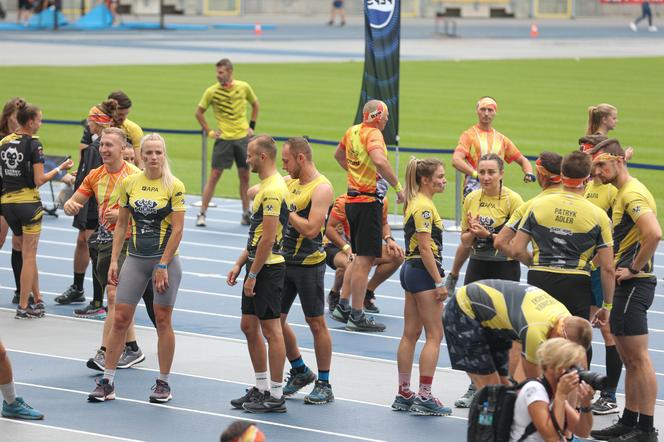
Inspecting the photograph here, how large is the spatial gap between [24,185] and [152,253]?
2.95 meters

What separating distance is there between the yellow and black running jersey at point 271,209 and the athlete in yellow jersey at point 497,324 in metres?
1.80

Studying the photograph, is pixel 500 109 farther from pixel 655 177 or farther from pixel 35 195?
pixel 35 195

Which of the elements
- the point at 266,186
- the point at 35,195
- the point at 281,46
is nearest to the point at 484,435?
the point at 266,186

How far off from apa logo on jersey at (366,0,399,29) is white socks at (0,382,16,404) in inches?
344

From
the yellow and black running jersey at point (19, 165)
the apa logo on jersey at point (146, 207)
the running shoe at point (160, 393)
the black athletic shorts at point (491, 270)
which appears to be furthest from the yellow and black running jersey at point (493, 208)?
the yellow and black running jersey at point (19, 165)

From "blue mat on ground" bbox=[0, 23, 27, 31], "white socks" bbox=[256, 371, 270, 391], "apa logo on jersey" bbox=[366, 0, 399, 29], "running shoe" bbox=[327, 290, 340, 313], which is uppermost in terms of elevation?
"apa logo on jersey" bbox=[366, 0, 399, 29]

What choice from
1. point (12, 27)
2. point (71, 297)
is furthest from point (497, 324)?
point (12, 27)

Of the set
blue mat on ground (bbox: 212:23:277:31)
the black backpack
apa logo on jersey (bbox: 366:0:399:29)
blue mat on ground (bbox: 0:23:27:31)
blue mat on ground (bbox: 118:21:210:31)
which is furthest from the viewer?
blue mat on ground (bbox: 212:23:277:31)

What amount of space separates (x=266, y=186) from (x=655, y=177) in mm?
13680

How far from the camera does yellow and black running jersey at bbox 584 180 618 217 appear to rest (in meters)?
9.66

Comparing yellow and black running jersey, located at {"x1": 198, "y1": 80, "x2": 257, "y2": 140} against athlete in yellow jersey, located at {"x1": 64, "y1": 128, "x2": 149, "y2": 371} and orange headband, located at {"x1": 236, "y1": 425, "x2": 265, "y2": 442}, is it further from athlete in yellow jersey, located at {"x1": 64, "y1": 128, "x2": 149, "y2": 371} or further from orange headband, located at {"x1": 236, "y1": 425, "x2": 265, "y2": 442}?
orange headband, located at {"x1": 236, "y1": 425, "x2": 265, "y2": 442}

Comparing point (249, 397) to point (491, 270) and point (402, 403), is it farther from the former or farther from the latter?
point (491, 270)

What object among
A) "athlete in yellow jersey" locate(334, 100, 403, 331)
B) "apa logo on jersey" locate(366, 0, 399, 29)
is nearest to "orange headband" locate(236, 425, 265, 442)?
"athlete in yellow jersey" locate(334, 100, 403, 331)

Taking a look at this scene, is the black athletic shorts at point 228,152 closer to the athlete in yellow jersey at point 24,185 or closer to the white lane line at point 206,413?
the athlete in yellow jersey at point 24,185
